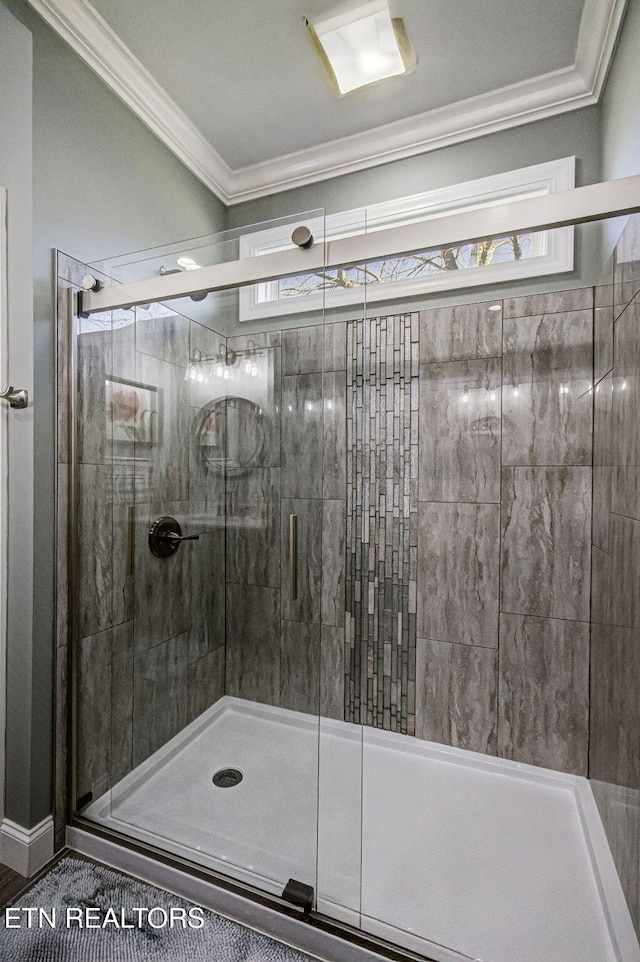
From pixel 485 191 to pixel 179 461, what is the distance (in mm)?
1680

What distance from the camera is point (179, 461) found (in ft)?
5.02

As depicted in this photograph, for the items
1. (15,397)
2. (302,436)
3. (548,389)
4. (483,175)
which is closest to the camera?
(302,436)

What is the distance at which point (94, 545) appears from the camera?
1591 millimetres

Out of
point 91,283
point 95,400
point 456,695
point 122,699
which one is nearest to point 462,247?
point 91,283

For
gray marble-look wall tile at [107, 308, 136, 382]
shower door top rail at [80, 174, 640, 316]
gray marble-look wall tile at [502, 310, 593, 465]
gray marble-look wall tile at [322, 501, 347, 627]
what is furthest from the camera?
gray marble-look wall tile at [502, 310, 593, 465]

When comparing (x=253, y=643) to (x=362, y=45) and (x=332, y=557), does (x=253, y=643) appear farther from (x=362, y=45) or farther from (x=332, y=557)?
(x=362, y=45)

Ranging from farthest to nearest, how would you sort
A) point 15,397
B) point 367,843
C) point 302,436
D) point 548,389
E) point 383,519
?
point 383,519
point 548,389
point 367,843
point 15,397
point 302,436

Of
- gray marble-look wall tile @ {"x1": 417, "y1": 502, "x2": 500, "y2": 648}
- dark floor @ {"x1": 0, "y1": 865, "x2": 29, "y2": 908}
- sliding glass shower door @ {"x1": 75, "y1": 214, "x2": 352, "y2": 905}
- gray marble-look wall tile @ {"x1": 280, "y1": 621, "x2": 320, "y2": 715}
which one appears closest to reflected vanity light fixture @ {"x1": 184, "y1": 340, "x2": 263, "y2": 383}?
sliding glass shower door @ {"x1": 75, "y1": 214, "x2": 352, "y2": 905}

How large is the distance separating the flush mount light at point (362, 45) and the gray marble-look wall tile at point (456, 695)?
219 centimetres

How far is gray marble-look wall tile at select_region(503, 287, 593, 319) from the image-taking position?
1.81 m

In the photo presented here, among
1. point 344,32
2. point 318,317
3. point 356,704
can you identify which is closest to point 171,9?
point 344,32

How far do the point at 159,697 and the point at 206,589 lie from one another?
1.37 ft

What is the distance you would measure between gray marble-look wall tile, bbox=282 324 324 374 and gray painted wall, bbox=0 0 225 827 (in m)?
0.79

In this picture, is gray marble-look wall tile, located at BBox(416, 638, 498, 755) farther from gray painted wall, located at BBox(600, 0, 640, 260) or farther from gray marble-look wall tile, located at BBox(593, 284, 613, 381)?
gray painted wall, located at BBox(600, 0, 640, 260)
